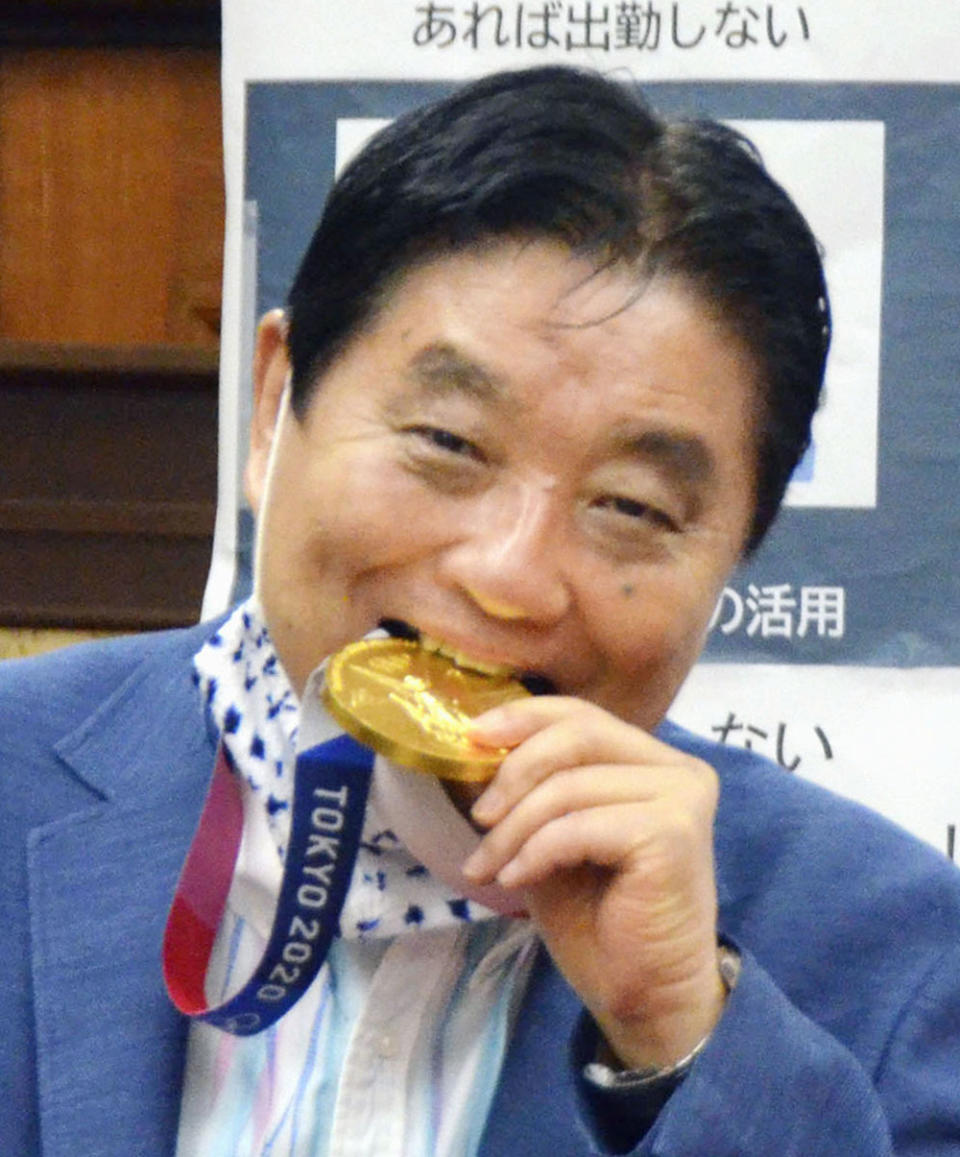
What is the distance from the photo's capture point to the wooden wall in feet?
6.36

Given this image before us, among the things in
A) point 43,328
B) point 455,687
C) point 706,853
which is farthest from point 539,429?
point 43,328

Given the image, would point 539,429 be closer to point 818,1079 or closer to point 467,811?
point 467,811

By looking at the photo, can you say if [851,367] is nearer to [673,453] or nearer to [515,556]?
[673,453]

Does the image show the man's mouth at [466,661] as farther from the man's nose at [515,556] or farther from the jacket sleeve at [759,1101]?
the jacket sleeve at [759,1101]

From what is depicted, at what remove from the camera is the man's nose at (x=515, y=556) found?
947mm

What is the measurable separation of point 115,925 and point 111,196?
1162 millimetres

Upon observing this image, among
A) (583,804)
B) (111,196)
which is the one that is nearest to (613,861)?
(583,804)

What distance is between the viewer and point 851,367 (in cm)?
158

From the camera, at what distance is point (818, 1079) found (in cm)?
96

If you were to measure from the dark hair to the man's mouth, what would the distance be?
0.17m

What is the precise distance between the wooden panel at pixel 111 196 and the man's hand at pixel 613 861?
3.80ft

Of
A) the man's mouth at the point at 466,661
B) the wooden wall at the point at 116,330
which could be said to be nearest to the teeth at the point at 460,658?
the man's mouth at the point at 466,661

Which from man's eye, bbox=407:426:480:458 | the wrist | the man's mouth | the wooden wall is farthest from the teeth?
the wooden wall

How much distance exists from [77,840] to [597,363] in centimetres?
49
